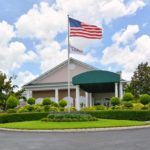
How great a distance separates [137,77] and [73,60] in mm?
16666

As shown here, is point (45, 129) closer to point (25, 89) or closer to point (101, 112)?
point (101, 112)

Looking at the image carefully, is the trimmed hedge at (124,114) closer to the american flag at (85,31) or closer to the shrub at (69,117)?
the shrub at (69,117)

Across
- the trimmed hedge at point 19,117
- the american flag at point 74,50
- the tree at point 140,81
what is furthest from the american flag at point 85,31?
the tree at point 140,81

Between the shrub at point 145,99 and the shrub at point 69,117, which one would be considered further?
the shrub at point 145,99

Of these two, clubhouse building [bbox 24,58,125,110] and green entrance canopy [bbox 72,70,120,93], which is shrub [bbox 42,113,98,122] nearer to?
green entrance canopy [bbox 72,70,120,93]

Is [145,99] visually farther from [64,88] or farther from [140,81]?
[140,81]

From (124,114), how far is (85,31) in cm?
892

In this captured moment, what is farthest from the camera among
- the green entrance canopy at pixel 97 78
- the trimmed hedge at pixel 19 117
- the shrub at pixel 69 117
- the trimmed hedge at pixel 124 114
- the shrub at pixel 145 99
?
the green entrance canopy at pixel 97 78

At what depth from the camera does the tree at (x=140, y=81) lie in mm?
61062

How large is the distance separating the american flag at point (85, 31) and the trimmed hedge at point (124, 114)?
7927 mm

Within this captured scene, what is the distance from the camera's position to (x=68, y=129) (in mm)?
22094

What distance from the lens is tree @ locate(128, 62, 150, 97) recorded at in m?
61.1

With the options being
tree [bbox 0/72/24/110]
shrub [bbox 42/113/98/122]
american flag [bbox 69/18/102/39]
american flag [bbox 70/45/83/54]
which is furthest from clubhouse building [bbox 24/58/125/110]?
american flag [bbox 69/18/102/39]

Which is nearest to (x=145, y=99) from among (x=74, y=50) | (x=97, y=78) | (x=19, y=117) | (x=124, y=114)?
(x=124, y=114)
